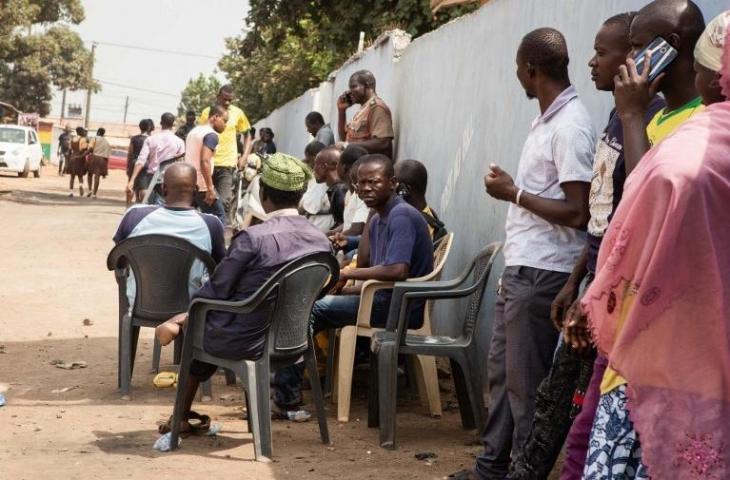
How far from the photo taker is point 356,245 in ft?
26.5

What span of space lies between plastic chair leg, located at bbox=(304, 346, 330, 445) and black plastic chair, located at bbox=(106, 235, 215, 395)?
1177mm

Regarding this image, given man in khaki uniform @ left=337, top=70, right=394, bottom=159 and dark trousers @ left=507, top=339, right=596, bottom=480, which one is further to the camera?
man in khaki uniform @ left=337, top=70, right=394, bottom=159

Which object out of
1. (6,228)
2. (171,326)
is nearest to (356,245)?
(171,326)

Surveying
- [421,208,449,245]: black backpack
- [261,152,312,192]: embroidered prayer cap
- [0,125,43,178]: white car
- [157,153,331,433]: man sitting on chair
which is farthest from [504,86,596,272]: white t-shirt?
[0,125,43,178]: white car

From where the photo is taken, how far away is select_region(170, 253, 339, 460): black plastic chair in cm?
562

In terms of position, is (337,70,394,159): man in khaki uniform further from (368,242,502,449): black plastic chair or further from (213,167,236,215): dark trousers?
(368,242,502,449): black plastic chair

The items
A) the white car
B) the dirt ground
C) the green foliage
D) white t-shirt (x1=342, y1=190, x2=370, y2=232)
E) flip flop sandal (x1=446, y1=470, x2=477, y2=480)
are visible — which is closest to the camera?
flip flop sandal (x1=446, y1=470, x2=477, y2=480)

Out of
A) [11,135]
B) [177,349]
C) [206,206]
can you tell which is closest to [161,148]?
[206,206]

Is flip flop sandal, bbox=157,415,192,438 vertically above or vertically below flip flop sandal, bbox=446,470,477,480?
below

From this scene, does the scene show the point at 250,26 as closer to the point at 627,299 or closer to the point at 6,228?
the point at 6,228

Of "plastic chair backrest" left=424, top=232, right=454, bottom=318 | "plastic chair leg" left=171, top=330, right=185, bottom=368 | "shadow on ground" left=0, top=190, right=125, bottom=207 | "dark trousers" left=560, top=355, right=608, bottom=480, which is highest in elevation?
"plastic chair backrest" left=424, top=232, right=454, bottom=318

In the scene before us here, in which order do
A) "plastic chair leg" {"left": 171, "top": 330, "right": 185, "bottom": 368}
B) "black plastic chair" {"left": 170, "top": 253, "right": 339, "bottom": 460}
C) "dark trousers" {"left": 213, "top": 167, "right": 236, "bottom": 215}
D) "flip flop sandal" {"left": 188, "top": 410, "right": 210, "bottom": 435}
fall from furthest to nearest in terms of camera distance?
"dark trousers" {"left": 213, "top": 167, "right": 236, "bottom": 215} < "plastic chair leg" {"left": 171, "top": 330, "right": 185, "bottom": 368} < "flip flop sandal" {"left": 188, "top": 410, "right": 210, "bottom": 435} < "black plastic chair" {"left": 170, "top": 253, "right": 339, "bottom": 460}

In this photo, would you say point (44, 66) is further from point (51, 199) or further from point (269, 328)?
point (269, 328)

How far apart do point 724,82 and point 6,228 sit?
16319 mm
